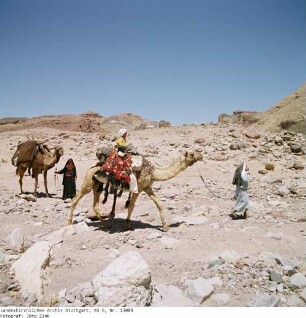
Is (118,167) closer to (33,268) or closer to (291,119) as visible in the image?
(33,268)

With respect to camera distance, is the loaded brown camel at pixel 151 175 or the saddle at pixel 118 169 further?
the loaded brown camel at pixel 151 175

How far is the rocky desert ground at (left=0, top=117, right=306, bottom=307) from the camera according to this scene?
4.19 metres

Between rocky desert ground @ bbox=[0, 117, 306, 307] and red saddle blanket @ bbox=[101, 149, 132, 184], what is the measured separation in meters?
1.14

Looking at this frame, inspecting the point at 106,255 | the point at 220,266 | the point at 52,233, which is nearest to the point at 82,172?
the point at 52,233

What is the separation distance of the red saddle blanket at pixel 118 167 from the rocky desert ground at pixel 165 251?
114 cm

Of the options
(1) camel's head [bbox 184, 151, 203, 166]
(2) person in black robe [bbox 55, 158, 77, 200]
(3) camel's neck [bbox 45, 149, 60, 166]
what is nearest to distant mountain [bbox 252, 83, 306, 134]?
(2) person in black robe [bbox 55, 158, 77, 200]

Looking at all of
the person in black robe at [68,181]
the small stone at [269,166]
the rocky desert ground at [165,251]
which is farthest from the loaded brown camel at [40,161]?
the small stone at [269,166]

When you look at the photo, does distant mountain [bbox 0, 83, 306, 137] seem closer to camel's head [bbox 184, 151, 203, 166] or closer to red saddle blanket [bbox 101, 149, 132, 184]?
camel's head [bbox 184, 151, 203, 166]

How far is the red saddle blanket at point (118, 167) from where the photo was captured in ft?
21.7

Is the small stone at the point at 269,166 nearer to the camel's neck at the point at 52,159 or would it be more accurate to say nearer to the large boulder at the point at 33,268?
the camel's neck at the point at 52,159

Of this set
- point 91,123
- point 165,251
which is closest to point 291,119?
point 165,251

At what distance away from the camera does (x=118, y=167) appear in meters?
6.64

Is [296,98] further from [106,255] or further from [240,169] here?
[106,255]

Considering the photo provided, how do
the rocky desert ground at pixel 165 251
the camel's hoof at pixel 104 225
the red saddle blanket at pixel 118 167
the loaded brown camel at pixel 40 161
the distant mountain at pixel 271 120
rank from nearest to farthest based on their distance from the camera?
the rocky desert ground at pixel 165 251, the red saddle blanket at pixel 118 167, the camel's hoof at pixel 104 225, the loaded brown camel at pixel 40 161, the distant mountain at pixel 271 120
